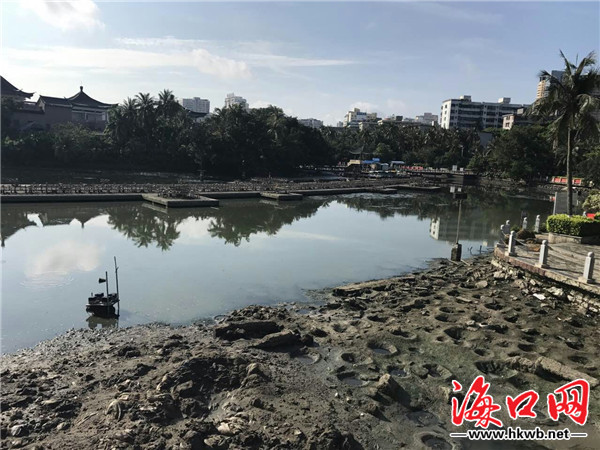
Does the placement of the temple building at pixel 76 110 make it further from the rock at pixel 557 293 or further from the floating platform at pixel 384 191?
the rock at pixel 557 293

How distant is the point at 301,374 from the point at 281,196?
3644 centimetres

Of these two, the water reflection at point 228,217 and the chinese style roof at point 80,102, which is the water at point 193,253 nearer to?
the water reflection at point 228,217

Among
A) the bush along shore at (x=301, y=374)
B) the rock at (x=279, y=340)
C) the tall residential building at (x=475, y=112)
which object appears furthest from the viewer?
the tall residential building at (x=475, y=112)

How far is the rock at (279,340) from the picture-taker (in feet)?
36.8

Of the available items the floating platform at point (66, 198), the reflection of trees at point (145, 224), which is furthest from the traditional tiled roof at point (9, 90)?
the reflection of trees at point (145, 224)

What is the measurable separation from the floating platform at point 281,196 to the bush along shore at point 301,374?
31.2 metres

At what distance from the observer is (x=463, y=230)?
32.7 metres

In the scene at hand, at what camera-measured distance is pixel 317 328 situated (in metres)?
12.6

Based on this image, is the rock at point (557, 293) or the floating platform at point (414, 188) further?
the floating platform at point (414, 188)

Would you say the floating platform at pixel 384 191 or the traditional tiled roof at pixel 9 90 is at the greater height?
the traditional tiled roof at pixel 9 90

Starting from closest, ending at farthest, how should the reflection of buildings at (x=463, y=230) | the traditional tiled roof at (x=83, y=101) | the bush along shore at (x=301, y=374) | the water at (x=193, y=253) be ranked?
the bush along shore at (x=301, y=374)
the water at (x=193, y=253)
the reflection of buildings at (x=463, y=230)
the traditional tiled roof at (x=83, y=101)

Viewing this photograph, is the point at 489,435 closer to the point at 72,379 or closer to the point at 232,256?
the point at 72,379

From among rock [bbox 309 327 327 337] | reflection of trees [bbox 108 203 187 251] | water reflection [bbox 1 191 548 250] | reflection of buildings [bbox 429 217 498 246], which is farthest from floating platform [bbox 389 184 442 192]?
rock [bbox 309 327 327 337]

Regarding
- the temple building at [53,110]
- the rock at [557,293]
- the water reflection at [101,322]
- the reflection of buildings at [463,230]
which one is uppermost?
the temple building at [53,110]
